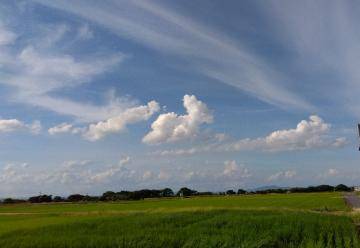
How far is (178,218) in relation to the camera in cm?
2753

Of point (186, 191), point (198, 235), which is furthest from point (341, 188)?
point (198, 235)

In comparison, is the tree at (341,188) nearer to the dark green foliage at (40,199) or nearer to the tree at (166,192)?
the tree at (166,192)

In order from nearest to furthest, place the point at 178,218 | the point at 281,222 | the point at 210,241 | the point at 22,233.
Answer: the point at 210,241 → the point at 22,233 → the point at 281,222 → the point at 178,218

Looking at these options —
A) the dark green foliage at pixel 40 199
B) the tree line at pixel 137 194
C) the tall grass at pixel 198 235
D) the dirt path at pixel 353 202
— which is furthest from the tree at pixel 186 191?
the tall grass at pixel 198 235

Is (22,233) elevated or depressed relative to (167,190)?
depressed

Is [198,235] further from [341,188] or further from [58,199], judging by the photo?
[341,188]

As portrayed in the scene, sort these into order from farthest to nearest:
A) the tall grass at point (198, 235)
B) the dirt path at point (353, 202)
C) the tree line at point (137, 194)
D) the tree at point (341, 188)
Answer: the tree at point (341, 188), the tree line at point (137, 194), the dirt path at point (353, 202), the tall grass at point (198, 235)

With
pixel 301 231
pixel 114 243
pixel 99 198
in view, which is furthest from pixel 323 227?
pixel 99 198

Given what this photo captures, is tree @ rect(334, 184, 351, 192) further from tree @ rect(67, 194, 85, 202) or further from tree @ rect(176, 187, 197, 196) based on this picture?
tree @ rect(67, 194, 85, 202)

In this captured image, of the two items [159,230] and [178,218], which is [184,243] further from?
[178,218]

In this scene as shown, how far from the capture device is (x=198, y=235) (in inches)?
742

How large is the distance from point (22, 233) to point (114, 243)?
7.11m

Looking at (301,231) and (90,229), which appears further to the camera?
(90,229)

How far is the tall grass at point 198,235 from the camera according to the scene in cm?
1708
